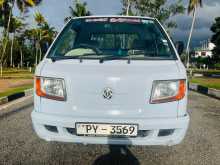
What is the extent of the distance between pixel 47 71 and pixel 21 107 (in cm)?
536

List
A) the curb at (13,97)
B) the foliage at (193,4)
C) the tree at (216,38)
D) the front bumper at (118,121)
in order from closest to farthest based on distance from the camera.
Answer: the front bumper at (118,121)
the curb at (13,97)
the foliage at (193,4)
the tree at (216,38)

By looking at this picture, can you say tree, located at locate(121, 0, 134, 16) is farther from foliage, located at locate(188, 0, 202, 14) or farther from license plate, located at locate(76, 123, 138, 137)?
license plate, located at locate(76, 123, 138, 137)

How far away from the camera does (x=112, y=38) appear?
5.02 m

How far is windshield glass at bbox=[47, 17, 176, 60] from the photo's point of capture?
4520mm

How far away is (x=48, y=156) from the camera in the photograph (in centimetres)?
416

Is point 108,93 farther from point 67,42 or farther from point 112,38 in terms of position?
point 112,38

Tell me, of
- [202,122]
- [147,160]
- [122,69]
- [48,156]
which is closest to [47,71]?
[122,69]

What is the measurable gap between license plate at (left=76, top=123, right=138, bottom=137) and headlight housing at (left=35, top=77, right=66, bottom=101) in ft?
1.19

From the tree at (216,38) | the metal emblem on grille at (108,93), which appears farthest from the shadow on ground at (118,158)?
the tree at (216,38)

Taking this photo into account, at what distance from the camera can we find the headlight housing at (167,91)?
3486mm

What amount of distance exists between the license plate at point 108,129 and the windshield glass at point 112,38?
1245mm

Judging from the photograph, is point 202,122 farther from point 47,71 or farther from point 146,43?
point 47,71

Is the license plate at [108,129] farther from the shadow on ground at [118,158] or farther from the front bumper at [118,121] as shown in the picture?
the shadow on ground at [118,158]

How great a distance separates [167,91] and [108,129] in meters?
0.72
